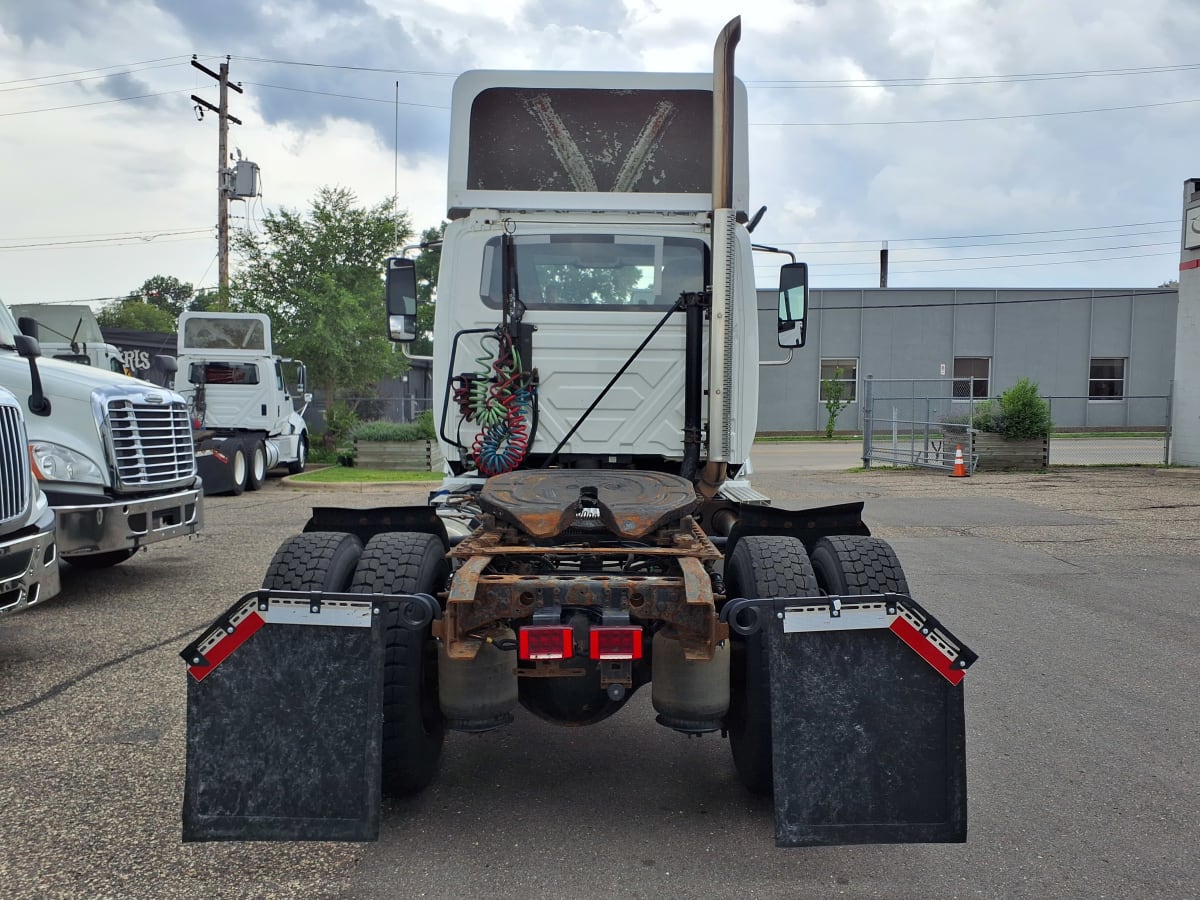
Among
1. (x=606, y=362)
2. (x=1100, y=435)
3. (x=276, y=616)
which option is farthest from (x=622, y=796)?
(x=1100, y=435)

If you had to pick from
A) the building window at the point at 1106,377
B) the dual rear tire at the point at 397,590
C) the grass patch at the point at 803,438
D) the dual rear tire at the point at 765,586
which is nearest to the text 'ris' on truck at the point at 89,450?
the dual rear tire at the point at 397,590

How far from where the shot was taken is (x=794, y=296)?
5961mm

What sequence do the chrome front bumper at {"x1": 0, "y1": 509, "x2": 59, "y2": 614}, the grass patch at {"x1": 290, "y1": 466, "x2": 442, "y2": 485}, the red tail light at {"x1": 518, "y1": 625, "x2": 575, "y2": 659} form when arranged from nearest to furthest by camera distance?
the red tail light at {"x1": 518, "y1": 625, "x2": 575, "y2": 659}
the chrome front bumper at {"x1": 0, "y1": 509, "x2": 59, "y2": 614}
the grass patch at {"x1": 290, "y1": 466, "x2": 442, "y2": 485}

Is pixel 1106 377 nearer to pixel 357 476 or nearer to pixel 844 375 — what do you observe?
pixel 844 375

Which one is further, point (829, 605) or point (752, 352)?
point (752, 352)

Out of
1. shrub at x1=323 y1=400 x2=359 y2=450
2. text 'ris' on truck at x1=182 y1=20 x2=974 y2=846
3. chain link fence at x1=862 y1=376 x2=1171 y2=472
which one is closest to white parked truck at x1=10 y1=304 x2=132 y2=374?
shrub at x1=323 y1=400 x2=359 y2=450

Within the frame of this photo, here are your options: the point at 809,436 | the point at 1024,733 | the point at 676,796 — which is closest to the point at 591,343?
the point at 676,796

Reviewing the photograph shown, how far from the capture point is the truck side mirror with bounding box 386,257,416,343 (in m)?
5.96

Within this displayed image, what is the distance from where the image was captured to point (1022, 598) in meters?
7.76

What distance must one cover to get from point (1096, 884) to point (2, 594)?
5269 mm

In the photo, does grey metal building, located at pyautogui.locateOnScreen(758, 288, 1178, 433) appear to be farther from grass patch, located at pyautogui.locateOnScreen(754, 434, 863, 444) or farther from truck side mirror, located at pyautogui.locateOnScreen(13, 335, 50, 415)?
truck side mirror, located at pyautogui.locateOnScreen(13, 335, 50, 415)

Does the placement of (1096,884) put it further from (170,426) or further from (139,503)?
(170,426)

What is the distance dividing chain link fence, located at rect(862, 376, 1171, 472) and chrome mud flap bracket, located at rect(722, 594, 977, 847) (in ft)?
55.5

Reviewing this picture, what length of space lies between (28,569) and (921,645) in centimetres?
479
